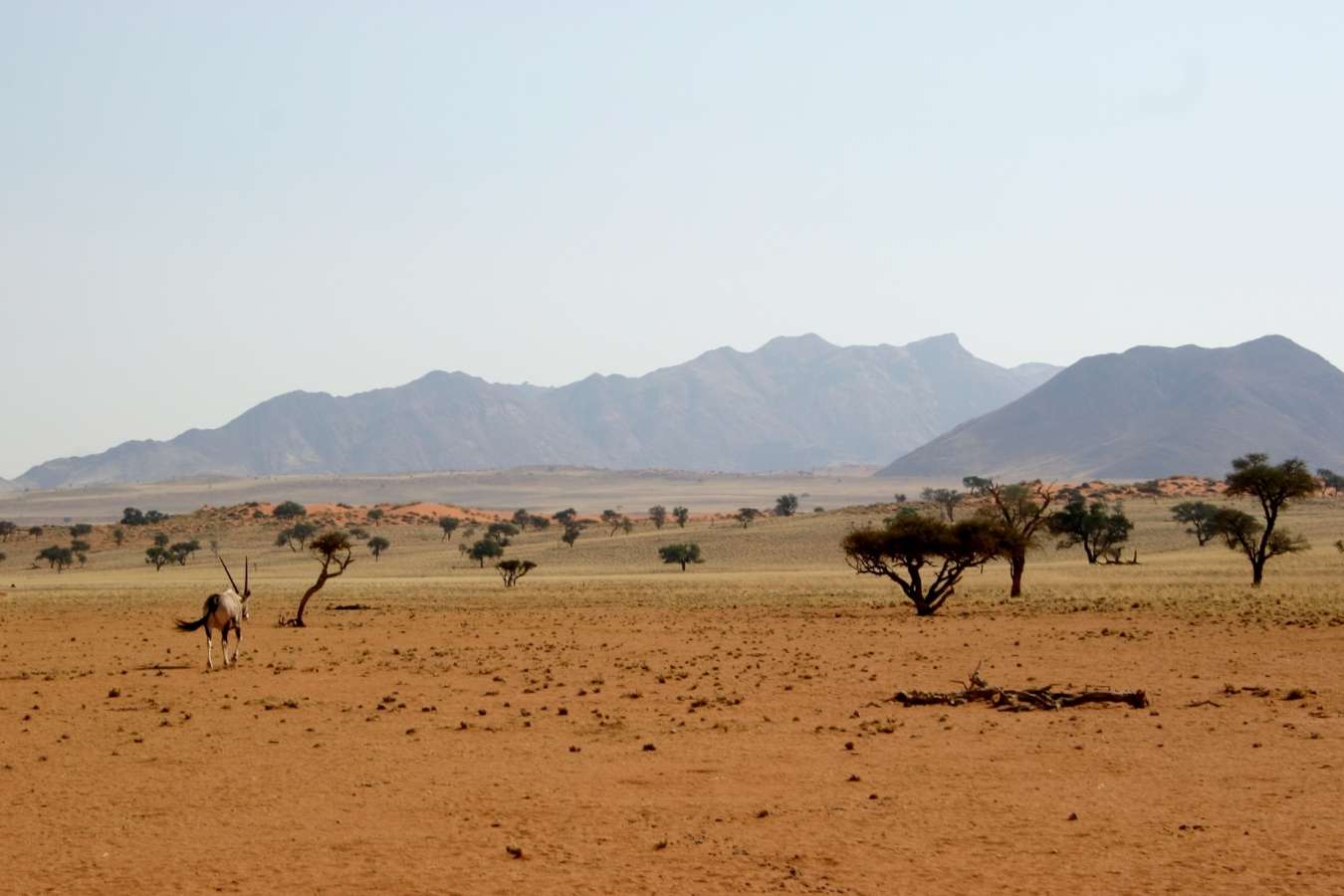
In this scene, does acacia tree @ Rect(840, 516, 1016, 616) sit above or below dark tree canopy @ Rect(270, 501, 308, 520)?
below

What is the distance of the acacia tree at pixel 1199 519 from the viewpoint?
253ft

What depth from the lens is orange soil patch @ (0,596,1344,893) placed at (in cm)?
1145

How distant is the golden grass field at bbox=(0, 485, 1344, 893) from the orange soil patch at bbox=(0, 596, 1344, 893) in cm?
6

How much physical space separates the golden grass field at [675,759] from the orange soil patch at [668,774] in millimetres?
59

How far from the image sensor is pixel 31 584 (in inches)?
2618

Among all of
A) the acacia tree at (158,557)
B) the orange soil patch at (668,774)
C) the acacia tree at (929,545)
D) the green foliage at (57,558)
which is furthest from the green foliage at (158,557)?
the orange soil patch at (668,774)

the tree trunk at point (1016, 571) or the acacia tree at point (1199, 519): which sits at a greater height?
the acacia tree at point (1199, 519)

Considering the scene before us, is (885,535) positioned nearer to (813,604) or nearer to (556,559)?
(813,604)

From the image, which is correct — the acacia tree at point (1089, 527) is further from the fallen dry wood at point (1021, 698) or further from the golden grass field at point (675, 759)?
the fallen dry wood at point (1021, 698)

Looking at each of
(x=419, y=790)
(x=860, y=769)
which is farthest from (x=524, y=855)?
(x=860, y=769)

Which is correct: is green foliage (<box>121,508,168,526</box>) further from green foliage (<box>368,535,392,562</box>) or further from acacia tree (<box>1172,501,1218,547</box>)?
acacia tree (<box>1172,501,1218,547</box>)

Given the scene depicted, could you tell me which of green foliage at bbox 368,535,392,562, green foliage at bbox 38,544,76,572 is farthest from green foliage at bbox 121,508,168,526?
green foliage at bbox 368,535,392,562

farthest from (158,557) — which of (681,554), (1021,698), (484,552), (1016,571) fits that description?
(1021,698)

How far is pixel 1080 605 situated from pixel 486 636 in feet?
60.9
